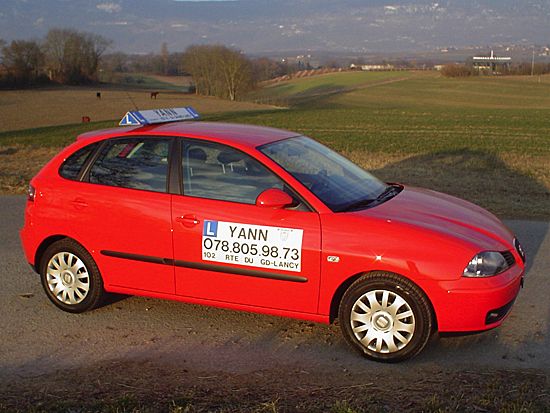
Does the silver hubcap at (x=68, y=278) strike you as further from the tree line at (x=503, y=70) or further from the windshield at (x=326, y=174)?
the tree line at (x=503, y=70)

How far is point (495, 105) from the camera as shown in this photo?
6719 cm

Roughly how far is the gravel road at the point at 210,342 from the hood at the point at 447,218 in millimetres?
779

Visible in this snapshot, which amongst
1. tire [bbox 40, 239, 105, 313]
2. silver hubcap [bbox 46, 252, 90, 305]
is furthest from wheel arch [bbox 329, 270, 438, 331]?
silver hubcap [bbox 46, 252, 90, 305]

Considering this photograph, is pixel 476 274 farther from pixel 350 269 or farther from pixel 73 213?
pixel 73 213

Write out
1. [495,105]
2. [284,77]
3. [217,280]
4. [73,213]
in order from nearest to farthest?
[217,280] → [73,213] → [495,105] → [284,77]

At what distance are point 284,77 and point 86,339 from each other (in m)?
111

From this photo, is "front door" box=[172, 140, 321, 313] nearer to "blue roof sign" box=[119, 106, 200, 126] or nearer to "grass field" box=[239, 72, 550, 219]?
"blue roof sign" box=[119, 106, 200, 126]

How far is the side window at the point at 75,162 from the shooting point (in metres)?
5.56

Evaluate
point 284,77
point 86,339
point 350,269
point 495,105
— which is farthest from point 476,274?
point 284,77

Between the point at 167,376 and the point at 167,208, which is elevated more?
the point at 167,208

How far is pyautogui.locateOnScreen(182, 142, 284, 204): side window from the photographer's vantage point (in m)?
4.92

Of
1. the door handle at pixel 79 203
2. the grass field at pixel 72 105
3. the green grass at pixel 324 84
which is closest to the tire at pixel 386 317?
the door handle at pixel 79 203

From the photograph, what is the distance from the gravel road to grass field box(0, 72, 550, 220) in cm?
477

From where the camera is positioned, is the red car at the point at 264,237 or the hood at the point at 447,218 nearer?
the red car at the point at 264,237
